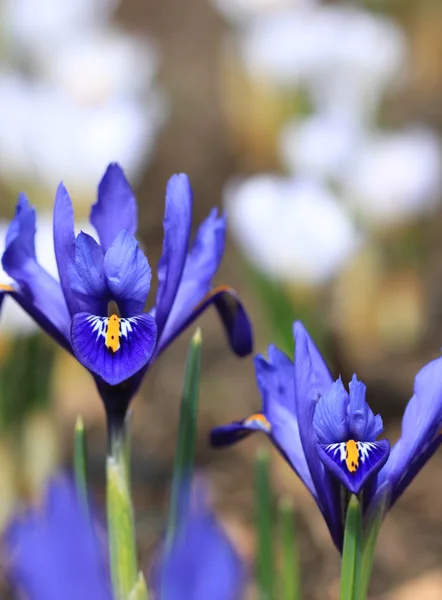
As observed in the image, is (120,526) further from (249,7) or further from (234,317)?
(249,7)

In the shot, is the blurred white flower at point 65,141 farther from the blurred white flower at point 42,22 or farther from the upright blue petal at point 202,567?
the upright blue petal at point 202,567

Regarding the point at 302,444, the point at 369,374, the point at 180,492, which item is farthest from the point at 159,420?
the point at 302,444

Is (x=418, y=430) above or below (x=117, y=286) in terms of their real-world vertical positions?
below

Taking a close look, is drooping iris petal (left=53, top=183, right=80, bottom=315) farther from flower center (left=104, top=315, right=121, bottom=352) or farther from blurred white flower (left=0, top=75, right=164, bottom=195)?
blurred white flower (left=0, top=75, right=164, bottom=195)

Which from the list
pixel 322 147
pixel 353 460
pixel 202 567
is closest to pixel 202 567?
pixel 202 567

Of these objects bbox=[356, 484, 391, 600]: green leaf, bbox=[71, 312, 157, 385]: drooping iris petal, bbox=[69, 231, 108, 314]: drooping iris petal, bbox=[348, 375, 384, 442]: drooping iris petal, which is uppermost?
bbox=[69, 231, 108, 314]: drooping iris petal

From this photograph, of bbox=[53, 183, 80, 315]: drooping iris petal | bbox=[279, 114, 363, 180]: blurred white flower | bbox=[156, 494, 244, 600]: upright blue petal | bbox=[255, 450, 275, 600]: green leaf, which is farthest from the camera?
bbox=[279, 114, 363, 180]: blurred white flower

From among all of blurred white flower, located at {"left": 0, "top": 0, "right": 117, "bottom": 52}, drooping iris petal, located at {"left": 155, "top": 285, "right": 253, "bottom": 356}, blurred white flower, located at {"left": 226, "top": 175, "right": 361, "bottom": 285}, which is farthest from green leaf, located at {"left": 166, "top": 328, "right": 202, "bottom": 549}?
blurred white flower, located at {"left": 0, "top": 0, "right": 117, "bottom": 52}

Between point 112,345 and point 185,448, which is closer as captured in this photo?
point 112,345
